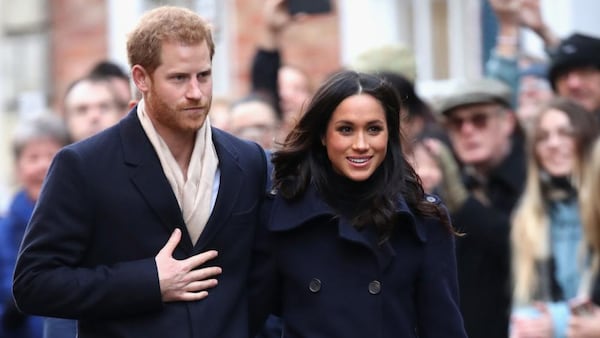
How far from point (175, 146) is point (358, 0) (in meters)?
5.75

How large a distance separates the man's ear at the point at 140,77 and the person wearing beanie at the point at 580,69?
10.7 ft

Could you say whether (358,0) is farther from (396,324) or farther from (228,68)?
(396,324)

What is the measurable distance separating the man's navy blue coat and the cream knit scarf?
0.08ft

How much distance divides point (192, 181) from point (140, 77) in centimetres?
39

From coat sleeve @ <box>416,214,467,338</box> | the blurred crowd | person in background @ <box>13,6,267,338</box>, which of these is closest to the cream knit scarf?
person in background @ <box>13,6,267,338</box>

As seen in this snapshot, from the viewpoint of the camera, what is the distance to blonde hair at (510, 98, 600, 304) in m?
6.99

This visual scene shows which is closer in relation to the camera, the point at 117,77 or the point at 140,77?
the point at 140,77

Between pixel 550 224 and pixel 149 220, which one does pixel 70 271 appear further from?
pixel 550 224

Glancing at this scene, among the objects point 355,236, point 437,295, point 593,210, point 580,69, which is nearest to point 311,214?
point 355,236

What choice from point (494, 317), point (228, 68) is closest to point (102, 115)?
point (494, 317)

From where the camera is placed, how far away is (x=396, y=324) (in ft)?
17.1

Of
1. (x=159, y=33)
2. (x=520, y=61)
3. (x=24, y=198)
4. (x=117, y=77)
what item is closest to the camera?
(x=159, y=33)

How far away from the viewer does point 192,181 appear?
17.3ft

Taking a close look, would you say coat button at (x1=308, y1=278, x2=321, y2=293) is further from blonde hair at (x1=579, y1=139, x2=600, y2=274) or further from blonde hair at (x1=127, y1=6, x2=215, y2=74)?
blonde hair at (x1=579, y1=139, x2=600, y2=274)
